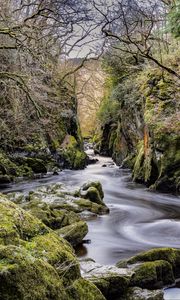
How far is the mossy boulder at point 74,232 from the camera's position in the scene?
795 centimetres

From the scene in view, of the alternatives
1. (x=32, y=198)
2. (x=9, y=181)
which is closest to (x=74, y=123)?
(x=9, y=181)

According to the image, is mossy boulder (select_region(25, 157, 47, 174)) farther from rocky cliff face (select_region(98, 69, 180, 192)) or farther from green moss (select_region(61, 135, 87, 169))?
rocky cliff face (select_region(98, 69, 180, 192))

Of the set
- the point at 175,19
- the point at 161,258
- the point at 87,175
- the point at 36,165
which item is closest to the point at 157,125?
the point at 87,175

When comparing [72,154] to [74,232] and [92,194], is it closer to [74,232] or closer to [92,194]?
[92,194]

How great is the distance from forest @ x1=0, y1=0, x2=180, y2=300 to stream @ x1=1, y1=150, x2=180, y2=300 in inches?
1.1

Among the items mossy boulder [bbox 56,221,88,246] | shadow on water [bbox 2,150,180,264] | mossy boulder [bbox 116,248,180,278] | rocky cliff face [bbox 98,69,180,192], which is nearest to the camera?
mossy boulder [bbox 116,248,180,278]

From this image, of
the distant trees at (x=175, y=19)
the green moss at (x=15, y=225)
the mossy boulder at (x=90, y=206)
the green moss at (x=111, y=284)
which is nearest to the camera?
the green moss at (x=15, y=225)

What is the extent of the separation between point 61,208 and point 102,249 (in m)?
2.64

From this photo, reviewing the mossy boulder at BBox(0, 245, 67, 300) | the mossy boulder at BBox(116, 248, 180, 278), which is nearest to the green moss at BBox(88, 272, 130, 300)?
the mossy boulder at BBox(116, 248, 180, 278)

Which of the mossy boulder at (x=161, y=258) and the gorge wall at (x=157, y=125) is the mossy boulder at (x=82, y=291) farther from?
the gorge wall at (x=157, y=125)

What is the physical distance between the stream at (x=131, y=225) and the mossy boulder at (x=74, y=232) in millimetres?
176

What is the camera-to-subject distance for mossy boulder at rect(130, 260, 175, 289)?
17.9 feet

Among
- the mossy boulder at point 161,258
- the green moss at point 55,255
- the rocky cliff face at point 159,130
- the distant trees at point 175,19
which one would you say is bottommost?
the mossy boulder at point 161,258

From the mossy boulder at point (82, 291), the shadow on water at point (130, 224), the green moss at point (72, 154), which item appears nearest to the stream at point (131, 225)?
the shadow on water at point (130, 224)
